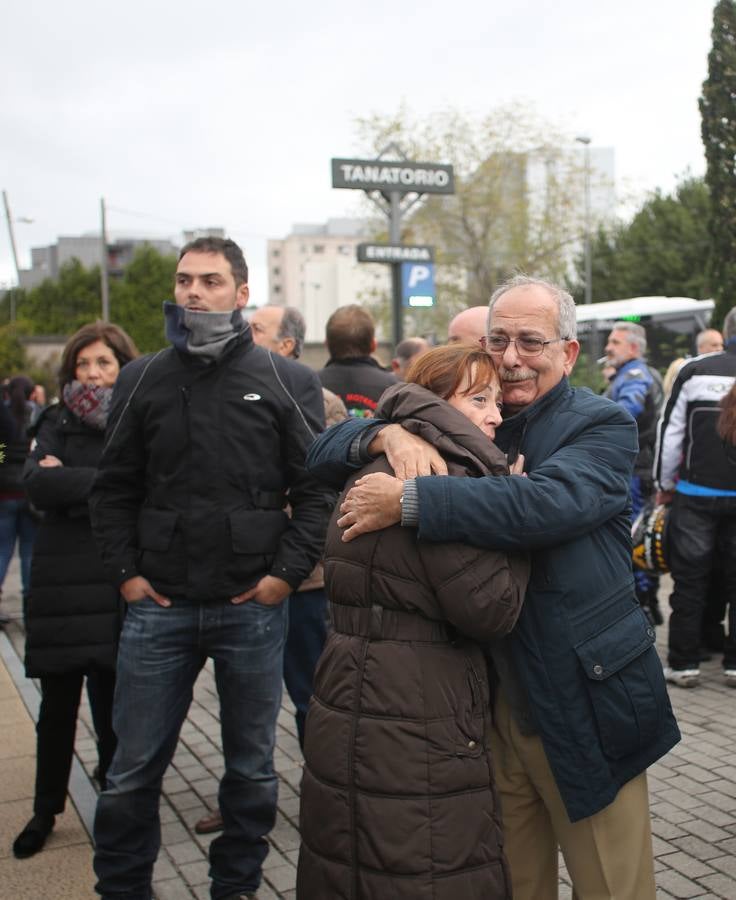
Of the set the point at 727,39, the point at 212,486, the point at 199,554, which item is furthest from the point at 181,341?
the point at 727,39

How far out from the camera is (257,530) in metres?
3.29

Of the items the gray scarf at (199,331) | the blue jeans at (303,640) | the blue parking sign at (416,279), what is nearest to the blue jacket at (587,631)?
the gray scarf at (199,331)

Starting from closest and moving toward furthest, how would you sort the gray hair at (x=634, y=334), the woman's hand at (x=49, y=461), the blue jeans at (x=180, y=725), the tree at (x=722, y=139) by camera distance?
the blue jeans at (x=180, y=725)
the woman's hand at (x=49, y=461)
the gray hair at (x=634, y=334)
the tree at (x=722, y=139)

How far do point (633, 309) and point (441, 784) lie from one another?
2424cm

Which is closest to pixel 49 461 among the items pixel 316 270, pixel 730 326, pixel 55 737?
pixel 55 737

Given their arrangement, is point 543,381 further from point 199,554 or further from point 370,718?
point 199,554

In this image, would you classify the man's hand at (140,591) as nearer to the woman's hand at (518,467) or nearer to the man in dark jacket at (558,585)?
the man in dark jacket at (558,585)

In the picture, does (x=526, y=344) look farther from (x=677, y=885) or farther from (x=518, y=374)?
(x=677, y=885)

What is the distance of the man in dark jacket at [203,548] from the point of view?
3.20 m

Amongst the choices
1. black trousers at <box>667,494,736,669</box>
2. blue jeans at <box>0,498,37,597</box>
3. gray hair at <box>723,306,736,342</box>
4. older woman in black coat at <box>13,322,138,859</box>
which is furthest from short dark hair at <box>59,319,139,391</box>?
blue jeans at <box>0,498,37,597</box>

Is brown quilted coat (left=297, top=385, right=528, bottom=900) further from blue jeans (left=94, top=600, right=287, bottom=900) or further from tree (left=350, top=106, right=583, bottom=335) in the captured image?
tree (left=350, top=106, right=583, bottom=335)

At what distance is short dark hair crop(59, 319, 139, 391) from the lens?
167 inches

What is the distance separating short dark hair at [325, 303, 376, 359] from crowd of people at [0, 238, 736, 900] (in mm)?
1176

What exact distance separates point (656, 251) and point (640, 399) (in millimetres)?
35265
